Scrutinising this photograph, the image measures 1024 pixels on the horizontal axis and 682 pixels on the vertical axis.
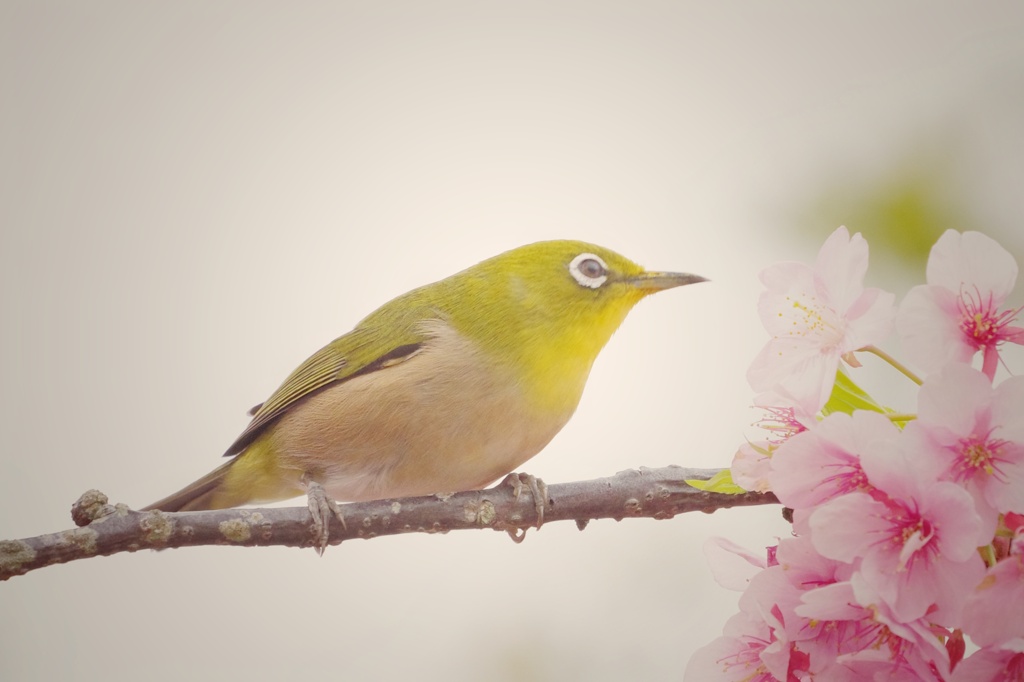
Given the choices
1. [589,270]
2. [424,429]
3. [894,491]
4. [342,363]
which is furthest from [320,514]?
[894,491]

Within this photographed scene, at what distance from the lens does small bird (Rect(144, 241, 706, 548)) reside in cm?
146

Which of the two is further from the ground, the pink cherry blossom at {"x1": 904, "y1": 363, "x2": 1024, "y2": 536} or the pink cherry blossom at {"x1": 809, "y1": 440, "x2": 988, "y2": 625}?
the pink cherry blossom at {"x1": 904, "y1": 363, "x2": 1024, "y2": 536}

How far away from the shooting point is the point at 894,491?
640 millimetres

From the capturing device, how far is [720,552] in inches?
34.0

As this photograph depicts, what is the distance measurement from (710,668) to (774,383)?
278 millimetres

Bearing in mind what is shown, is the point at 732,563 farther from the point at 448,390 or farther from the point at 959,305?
the point at 448,390

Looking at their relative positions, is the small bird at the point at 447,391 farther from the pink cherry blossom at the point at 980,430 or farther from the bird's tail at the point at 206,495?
the pink cherry blossom at the point at 980,430

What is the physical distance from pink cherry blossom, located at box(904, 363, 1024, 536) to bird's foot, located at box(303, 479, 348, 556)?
827 millimetres

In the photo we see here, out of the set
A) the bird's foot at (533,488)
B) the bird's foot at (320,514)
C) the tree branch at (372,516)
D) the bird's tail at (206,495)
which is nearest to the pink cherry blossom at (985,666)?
the tree branch at (372,516)

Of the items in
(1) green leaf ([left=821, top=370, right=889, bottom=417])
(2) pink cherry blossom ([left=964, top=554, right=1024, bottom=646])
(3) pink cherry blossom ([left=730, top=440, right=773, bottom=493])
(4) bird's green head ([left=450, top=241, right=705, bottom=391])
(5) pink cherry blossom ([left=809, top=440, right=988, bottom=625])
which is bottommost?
(2) pink cherry blossom ([left=964, top=554, right=1024, bottom=646])

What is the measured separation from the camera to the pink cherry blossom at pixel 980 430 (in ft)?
2.03

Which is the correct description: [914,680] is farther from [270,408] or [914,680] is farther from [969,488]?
[270,408]

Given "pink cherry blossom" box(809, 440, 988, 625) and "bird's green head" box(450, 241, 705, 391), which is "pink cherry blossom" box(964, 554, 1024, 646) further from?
"bird's green head" box(450, 241, 705, 391)

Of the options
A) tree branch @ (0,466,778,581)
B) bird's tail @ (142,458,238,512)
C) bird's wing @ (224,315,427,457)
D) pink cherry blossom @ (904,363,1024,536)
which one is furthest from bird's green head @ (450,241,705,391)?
pink cherry blossom @ (904,363,1024,536)
